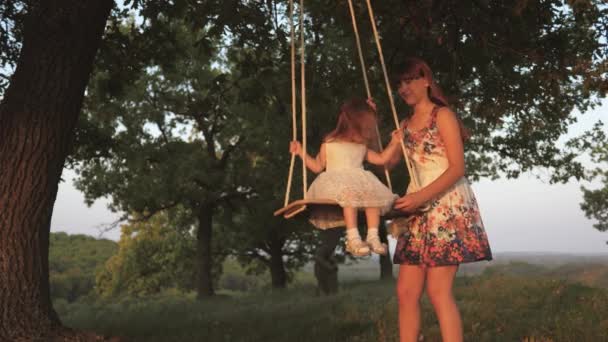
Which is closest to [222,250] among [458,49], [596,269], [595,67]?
[596,269]

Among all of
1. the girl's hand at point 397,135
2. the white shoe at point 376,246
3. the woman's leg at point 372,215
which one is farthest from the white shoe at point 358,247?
the girl's hand at point 397,135

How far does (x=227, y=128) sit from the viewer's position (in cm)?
2158

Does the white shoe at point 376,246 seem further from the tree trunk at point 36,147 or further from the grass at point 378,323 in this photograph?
the tree trunk at point 36,147

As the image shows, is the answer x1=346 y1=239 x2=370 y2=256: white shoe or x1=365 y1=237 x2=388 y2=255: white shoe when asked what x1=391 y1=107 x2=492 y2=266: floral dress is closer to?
x1=365 y1=237 x2=388 y2=255: white shoe

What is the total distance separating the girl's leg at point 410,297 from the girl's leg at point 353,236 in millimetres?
398

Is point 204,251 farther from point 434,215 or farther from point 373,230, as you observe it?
point 434,215

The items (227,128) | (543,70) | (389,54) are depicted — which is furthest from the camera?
(227,128)

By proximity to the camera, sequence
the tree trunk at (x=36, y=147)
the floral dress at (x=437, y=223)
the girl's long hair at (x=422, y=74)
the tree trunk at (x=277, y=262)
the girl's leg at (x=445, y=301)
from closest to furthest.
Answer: the girl's leg at (x=445, y=301), the floral dress at (x=437, y=223), the girl's long hair at (x=422, y=74), the tree trunk at (x=36, y=147), the tree trunk at (x=277, y=262)

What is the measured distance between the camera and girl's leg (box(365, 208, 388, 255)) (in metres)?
4.57

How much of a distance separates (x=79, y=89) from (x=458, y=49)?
4.87 meters

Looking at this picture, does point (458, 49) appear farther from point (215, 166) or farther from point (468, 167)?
point (468, 167)

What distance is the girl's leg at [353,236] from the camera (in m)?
4.42

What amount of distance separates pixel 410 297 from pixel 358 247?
56cm

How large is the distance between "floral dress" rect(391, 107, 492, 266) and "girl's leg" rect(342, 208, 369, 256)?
1.07ft
